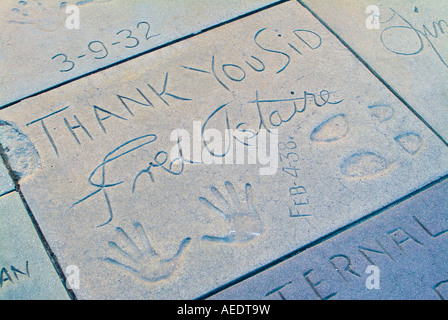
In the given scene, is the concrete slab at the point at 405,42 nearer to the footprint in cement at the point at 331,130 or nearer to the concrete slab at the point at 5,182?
the footprint in cement at the point at 331,130

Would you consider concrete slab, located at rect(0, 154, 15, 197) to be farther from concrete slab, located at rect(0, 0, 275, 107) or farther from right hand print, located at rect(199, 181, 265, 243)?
right hand print, located at rect(199, 181, 265, 243)

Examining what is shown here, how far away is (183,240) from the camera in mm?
1641

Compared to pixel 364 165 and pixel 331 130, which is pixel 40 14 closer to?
pixel 331 130

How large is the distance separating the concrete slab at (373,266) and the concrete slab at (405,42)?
20.2 inches

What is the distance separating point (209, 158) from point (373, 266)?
2.62 ft

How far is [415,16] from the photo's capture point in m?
2.38

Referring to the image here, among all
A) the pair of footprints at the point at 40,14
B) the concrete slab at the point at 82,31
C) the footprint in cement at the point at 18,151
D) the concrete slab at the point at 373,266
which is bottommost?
the concrete slab at the point at 373,266

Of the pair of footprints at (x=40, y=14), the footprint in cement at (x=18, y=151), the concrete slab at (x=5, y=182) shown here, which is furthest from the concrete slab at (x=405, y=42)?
the concrete slab at (x=5, y=182)

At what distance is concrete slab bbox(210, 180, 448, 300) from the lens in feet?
5.06

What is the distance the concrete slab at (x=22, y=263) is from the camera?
5.03 feet

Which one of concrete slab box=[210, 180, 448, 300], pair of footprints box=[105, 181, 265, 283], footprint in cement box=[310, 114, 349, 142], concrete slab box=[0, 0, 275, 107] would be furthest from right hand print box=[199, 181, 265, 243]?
concrete slab box=[0, 0, 275, 107]

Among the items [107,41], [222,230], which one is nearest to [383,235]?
[222,230]

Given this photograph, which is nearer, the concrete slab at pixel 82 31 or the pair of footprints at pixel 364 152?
the pair of footprints at pixel 364 152

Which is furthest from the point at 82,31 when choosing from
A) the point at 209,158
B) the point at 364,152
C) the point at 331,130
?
the point at 364,152
